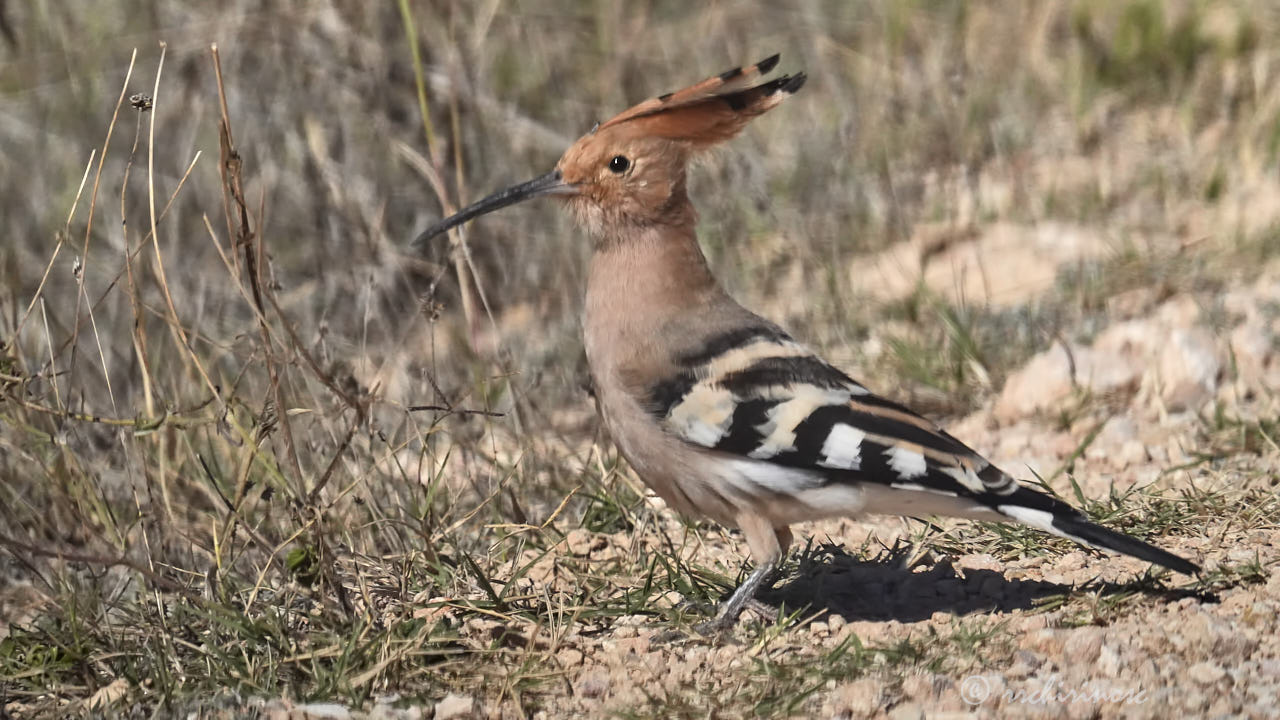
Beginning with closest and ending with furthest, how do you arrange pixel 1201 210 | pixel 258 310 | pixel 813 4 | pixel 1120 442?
1. pixel 258 310
2. pixel 1120 442
3. pixel 1201 210
4. pixel 813 4

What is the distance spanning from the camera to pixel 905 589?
2754mm

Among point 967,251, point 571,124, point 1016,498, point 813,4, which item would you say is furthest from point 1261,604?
point 813,4

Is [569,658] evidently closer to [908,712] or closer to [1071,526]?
[908,712]

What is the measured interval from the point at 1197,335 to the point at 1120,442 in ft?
1.57

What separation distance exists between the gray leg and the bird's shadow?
0.06 meters

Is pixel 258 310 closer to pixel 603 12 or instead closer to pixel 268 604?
pixel 268 604

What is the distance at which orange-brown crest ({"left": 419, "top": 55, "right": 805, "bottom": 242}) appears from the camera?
296 cm

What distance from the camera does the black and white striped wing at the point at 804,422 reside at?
8.22ft

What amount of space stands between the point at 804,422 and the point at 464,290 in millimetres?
1071

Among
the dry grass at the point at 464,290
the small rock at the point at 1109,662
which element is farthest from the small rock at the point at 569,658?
the small rock at the point at 1109,662

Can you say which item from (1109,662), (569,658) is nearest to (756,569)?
(569,658)

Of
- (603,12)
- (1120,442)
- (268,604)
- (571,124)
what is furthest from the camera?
(603,12)

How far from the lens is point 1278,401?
3520 mm

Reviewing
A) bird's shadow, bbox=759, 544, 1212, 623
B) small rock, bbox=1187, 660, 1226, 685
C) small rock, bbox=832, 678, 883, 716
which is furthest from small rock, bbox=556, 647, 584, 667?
small rock, bbox=1187, 660, 1226, 685
